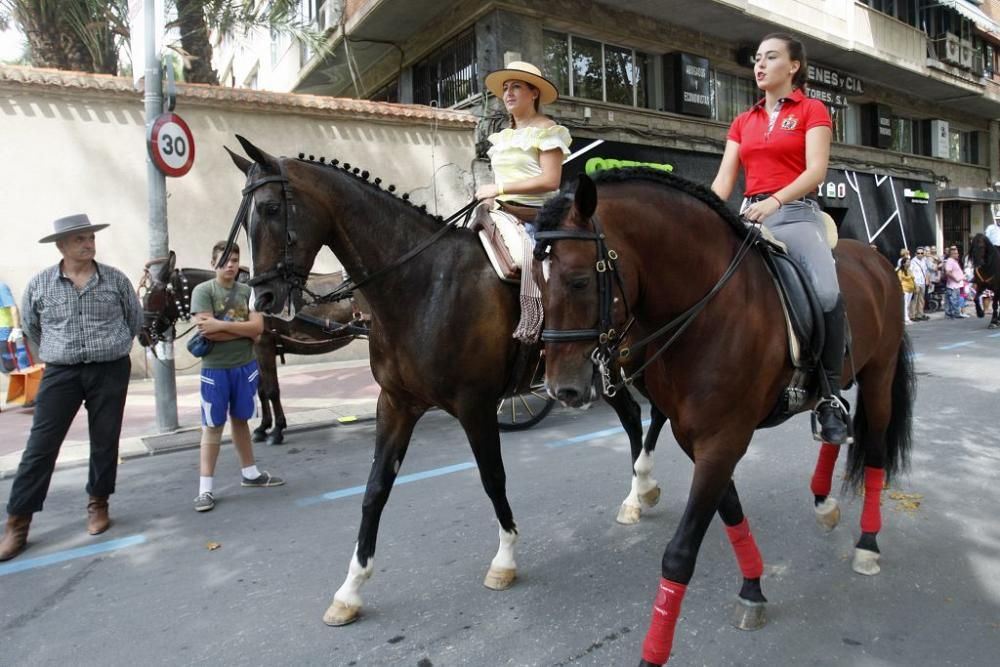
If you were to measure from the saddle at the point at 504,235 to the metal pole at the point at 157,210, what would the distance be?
16.7 ft

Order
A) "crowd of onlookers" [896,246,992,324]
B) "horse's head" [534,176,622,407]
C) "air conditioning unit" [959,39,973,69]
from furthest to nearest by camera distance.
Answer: "air conditioning unit" [959,39,973,69] < "crowd of onlookers" [896,246,992,324] < "horse's head" [534,176,622,407]

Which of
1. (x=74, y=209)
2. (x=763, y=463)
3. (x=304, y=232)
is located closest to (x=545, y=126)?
(x=304, y=232)

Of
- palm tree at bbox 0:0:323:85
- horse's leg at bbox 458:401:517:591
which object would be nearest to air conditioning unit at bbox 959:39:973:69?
palm tree at bbox 0:0:323:85

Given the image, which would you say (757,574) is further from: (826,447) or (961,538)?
(961,538)

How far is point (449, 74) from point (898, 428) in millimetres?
13005

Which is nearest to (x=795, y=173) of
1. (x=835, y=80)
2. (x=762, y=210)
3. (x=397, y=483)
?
(x=762, y=210)

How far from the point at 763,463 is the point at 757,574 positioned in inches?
103

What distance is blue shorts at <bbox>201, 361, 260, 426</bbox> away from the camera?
495 cm

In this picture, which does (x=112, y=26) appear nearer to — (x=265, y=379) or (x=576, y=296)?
(x=265, y=379)

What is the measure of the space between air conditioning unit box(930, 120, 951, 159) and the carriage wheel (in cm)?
2443

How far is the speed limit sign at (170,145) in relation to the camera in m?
7.11

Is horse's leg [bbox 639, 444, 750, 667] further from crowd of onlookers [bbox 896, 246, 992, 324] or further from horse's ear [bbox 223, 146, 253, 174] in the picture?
crowd of onlookers [bbox 896, 246, 992, 324]

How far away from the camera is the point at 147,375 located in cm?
1101

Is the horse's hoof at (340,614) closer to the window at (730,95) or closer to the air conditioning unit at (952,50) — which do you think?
the window at (730,95)
